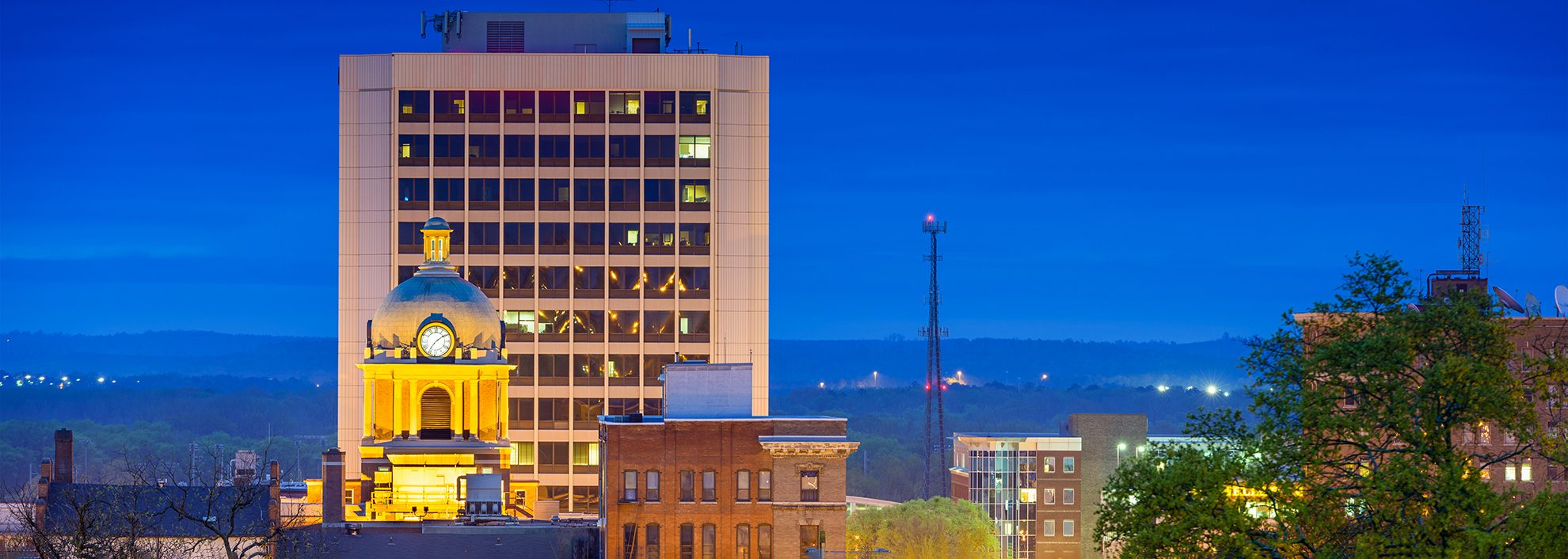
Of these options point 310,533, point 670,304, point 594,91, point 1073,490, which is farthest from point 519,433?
point 1073,490

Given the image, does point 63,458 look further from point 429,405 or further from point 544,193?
point 544,193

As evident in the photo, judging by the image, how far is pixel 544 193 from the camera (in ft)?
511

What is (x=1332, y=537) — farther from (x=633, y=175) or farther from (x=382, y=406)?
(x=633, y=175)

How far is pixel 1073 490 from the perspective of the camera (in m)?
197

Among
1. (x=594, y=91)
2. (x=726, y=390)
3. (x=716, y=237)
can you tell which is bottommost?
(x=726, y=390)

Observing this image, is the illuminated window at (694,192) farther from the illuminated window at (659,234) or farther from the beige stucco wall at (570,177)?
the illuminated window at (659,234)

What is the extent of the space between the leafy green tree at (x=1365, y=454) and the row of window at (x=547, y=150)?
317 ft

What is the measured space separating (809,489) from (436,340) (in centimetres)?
2445

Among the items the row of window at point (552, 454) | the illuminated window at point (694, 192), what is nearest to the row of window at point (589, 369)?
the row of window at point (552, 454)

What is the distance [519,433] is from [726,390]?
53014 mm

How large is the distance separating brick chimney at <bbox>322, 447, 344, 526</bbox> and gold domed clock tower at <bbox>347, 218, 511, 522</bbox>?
2.45 meters

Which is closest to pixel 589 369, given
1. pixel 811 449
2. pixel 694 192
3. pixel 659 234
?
pixel 659 234

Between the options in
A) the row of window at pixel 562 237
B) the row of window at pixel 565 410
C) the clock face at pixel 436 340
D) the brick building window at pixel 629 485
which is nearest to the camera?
the brick building window at pixel 629 485

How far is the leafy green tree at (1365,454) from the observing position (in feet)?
184
